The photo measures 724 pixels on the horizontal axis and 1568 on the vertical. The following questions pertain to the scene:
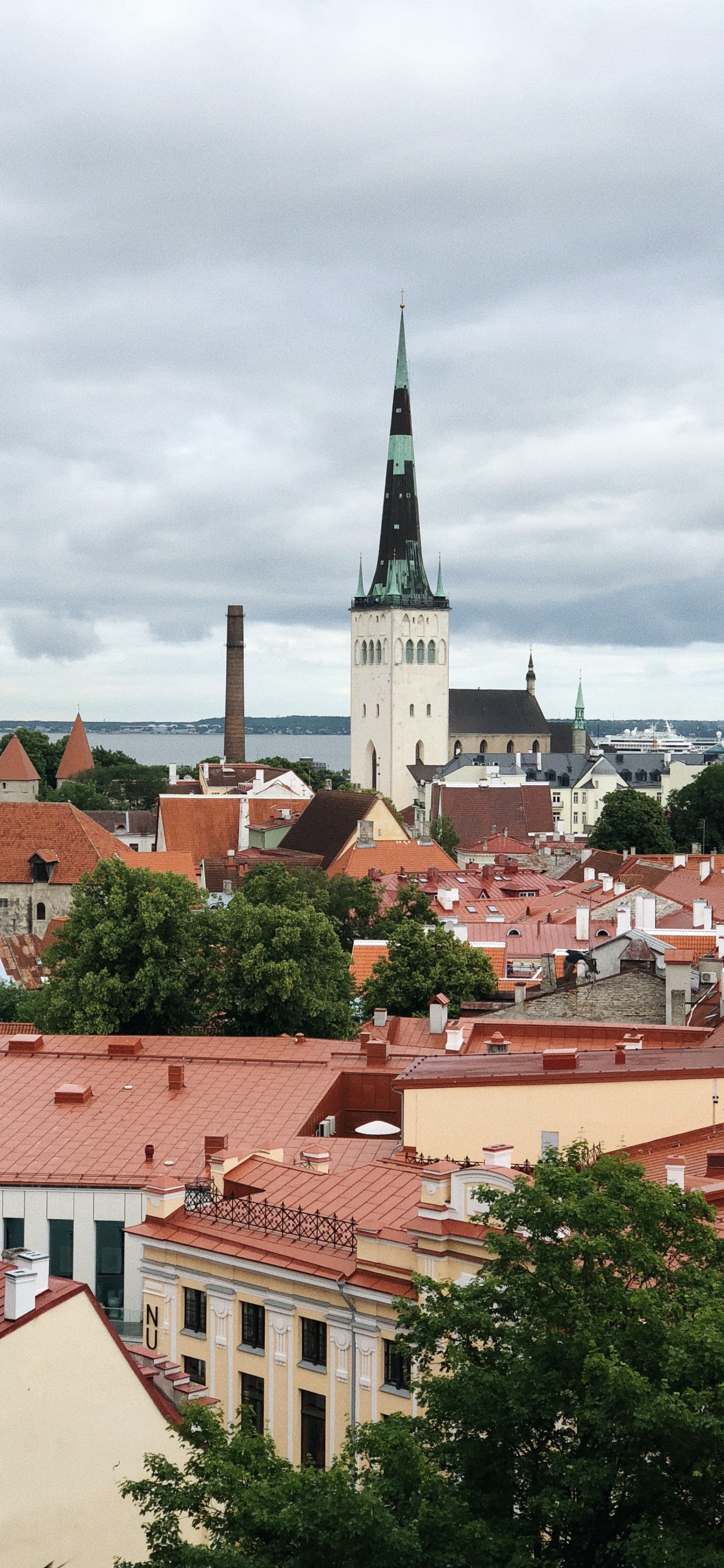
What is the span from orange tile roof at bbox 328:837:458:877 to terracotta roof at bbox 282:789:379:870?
1834mm

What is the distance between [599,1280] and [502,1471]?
151cm

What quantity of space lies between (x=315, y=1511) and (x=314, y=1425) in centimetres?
863

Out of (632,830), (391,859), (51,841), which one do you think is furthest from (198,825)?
(632,830)

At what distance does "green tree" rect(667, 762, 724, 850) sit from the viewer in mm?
122688

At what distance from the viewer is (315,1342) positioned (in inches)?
835

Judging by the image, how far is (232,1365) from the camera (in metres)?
22.1

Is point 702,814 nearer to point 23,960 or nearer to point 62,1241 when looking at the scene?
point 23,960

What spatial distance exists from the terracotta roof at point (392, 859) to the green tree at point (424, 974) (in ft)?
105

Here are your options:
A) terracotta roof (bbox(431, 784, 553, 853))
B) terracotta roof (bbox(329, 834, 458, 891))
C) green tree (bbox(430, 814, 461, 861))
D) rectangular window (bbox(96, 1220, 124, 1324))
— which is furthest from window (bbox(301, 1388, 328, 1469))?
terracotta roof (bbox(431, 784, 553, 853))

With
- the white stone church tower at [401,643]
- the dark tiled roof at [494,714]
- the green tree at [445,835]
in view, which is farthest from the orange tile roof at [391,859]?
the dark tiled roof at [494,714]

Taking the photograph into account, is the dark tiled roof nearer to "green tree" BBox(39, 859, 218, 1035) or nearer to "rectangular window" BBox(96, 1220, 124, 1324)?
"green tree" BBox(39, 859, 218, 1035)

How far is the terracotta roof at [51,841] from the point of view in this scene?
251 feet

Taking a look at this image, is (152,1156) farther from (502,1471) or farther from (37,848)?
(37,848)

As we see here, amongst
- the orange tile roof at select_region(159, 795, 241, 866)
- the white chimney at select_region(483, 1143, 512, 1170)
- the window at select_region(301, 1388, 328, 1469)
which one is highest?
the orange tile roof at select_region(159, 795, 241, 866)
